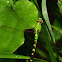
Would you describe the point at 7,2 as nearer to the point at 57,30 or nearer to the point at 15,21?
the point at 15,21

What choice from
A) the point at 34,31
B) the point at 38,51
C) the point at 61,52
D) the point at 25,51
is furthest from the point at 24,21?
the point at 61,52

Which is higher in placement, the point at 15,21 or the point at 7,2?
the point at 7,2

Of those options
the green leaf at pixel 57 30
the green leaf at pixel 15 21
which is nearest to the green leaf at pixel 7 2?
the green leaf at pixel 15 21

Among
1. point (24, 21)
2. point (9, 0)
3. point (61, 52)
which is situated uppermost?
point (9, 0)

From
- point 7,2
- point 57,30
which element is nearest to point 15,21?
point 7,2

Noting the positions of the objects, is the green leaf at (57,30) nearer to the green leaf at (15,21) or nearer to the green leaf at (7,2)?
the green leaf at (15,21)

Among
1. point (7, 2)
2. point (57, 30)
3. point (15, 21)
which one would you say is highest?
point (7, 2)

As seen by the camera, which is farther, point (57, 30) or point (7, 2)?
point (57, 30)

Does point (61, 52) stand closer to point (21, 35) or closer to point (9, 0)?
point (21, 35)
